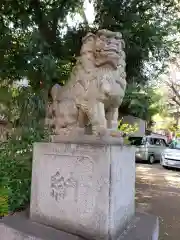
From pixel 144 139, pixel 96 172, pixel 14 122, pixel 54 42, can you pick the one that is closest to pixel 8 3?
pixel 54 42

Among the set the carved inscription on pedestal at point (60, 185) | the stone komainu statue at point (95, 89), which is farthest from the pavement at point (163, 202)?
the stone komainu statue at point (95, 89)

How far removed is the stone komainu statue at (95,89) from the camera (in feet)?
7.33

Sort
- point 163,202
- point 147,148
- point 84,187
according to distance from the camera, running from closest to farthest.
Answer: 1. point 84,187
2. point 163,202
3. point 147,148

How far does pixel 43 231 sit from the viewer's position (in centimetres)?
215

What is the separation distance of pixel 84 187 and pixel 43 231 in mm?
531

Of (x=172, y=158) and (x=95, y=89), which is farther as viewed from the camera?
(x=172, y=158)

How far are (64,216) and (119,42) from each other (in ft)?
5.34

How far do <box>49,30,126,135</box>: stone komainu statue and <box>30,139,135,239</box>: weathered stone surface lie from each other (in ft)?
0.77

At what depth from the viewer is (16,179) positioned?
127 inches

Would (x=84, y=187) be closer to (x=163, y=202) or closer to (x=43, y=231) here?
(x=43, y=231)

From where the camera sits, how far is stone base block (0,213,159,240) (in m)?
2.06

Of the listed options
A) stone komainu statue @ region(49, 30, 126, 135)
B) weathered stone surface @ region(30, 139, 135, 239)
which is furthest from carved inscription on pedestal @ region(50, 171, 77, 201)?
stone komainu statue @ region(49, 30, 126, 135)

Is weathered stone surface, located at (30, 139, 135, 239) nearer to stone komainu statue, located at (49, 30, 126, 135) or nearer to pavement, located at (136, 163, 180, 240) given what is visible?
stone komainu statue, located at (49, 30, 126, 135)

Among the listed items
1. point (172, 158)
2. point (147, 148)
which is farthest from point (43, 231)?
A: point (147, 148)
